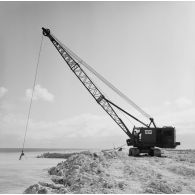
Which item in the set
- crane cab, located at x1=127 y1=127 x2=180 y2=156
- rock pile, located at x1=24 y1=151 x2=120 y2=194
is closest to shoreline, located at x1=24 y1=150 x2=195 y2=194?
rock pile, located at x1=24 y1=151 x2=120 y2=194

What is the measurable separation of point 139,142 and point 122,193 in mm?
21692

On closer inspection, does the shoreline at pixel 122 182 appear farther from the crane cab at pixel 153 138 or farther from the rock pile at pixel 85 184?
Answer: the crane cab at pixel 153 138

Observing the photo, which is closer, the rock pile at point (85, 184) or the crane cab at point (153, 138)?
the rock pile at point (85, 184)

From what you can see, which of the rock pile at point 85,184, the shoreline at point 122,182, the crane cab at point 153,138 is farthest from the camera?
the crane cab at point 153,138

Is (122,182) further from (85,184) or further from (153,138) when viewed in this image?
(153,138)

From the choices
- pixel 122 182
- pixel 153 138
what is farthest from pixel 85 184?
pixel 153 138

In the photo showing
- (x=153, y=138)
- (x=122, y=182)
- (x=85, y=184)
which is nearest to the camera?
(x=122, y=182)

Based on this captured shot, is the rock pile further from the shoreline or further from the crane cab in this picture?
the crane cab

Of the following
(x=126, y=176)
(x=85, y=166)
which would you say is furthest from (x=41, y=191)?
(x=85, y=166)

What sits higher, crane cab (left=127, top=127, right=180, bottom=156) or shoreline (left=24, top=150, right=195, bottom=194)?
crane cab (left=127, top=127, right=180, bottom=156)

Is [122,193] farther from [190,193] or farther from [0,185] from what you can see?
[0,185]

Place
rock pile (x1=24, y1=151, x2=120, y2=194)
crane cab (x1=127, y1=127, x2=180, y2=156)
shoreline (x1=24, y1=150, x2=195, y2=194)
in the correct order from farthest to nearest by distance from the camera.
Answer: crane cab (x1=127, y1=127, x2=180, y2=156) < rock pile (x1=24, y1=151, x2=120, y2=194) < shoreline (x1=24, y1=150, x2=195, y2=194)

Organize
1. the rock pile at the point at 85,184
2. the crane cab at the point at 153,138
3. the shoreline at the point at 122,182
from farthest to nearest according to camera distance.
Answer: the crane cab at the point at 153,138 < the rock pile at the point at 85,184 < the shoreline at the point at 122,182

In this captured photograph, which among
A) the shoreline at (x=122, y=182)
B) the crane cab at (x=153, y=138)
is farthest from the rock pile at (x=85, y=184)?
the crane cab at (x=153, y=138)
